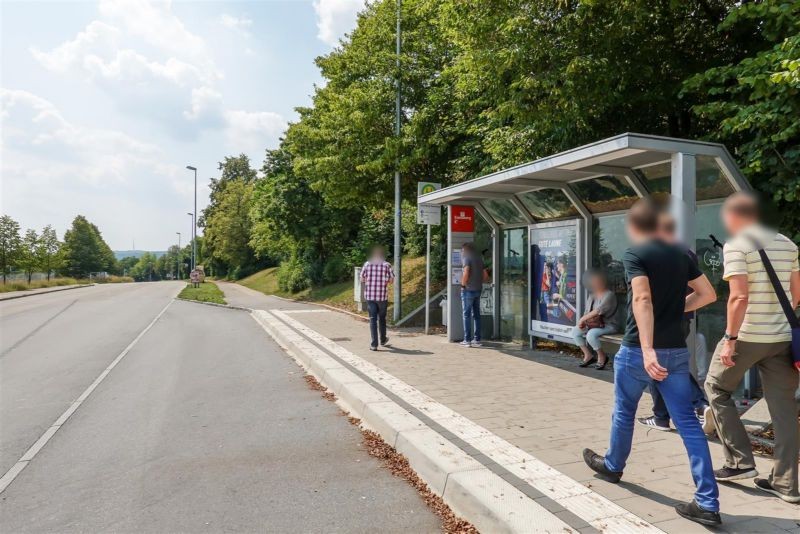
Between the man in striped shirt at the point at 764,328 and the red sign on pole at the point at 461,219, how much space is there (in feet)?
23.3

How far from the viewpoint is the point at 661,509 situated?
3113 mm

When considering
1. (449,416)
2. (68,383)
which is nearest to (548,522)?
(449,416)

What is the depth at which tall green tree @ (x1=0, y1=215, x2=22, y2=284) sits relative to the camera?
37544 millimetres

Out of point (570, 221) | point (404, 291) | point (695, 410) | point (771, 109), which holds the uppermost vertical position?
point (771, 109)

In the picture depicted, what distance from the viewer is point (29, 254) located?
41.0 m

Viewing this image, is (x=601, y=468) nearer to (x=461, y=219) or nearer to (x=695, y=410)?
(x=695, y=410)

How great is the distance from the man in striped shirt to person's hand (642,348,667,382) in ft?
2.33

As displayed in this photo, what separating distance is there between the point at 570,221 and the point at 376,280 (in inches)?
142

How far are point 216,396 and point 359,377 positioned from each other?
6.09 feet

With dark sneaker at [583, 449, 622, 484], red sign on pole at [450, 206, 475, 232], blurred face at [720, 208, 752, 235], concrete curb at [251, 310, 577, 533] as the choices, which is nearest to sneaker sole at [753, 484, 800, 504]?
dark sneaker at [583, 449, 622, 484]

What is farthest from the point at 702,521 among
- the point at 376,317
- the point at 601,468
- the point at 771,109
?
the point at 376,317

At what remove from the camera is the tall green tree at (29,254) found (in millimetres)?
39844

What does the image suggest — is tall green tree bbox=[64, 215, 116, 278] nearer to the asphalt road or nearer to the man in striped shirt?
the asphalt road

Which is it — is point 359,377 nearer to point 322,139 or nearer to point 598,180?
point 598,180
